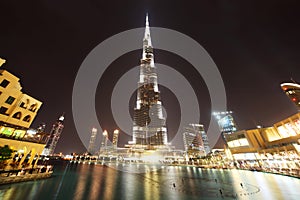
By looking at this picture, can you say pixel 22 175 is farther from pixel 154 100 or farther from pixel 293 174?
pixel 154 100

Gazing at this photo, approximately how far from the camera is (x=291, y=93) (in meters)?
48.4

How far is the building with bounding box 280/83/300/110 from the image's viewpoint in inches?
1858

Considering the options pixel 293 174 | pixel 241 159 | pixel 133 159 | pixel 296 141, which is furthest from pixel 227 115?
pixel 133 159

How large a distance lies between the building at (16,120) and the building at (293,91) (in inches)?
2818

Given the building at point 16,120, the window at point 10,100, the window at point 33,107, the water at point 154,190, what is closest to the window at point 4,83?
the building at point 16,120

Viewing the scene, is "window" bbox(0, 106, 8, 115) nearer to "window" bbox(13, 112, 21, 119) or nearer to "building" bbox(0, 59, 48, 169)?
"building" bbox(0, 59, 48, 169)

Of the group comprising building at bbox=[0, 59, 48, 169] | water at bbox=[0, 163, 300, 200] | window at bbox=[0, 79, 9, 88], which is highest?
window at bbox=[0, 79, 9, 88]

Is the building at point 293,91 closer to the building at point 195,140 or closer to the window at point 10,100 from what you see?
the window at point 10,100

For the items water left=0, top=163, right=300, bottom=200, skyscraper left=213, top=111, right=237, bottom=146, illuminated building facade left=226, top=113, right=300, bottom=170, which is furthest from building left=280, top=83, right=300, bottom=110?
skyscraper left=213, top=111, right=237, bottom=146

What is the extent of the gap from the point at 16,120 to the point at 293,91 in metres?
74.4

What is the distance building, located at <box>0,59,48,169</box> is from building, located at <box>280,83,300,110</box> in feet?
235

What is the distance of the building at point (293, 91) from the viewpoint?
1858 inches

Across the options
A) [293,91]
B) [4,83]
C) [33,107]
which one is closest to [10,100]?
[4,83]

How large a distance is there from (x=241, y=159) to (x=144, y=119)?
441 ft
